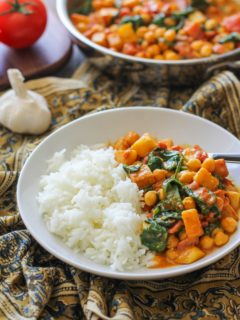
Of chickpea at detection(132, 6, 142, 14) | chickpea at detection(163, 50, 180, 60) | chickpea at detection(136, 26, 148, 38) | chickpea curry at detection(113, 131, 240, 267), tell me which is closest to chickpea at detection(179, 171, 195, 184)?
chickpea curry at detection(113, 131, 240, 267)

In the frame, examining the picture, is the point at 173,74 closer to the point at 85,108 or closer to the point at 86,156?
the point at 85,108

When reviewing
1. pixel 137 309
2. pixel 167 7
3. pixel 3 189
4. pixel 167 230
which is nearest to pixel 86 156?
pixel 3 189

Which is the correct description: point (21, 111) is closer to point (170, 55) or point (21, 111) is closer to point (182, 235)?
point (170, 55)

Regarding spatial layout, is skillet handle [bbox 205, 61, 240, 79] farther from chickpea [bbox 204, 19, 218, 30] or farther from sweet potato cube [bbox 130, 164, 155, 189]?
sweet potato cube [bbox 130, 164, 155, 189]

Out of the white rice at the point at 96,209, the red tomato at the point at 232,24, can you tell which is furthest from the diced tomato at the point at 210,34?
the white rice at the point at 96,209

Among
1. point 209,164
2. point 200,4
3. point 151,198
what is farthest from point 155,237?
point 200,4

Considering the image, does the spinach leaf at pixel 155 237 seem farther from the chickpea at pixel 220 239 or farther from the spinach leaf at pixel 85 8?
the spinach leaf at pixel 85 8
